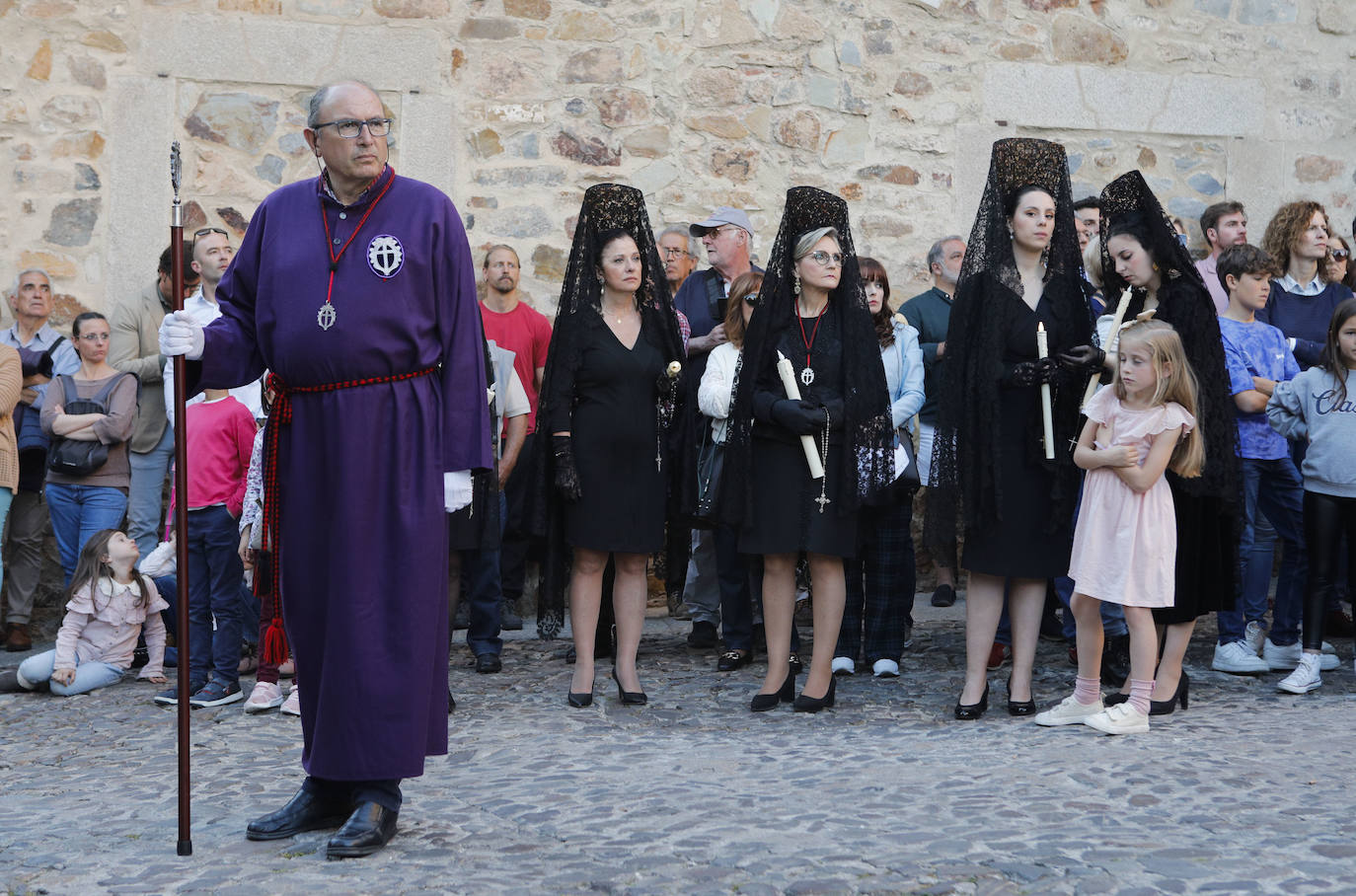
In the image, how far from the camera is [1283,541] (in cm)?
643

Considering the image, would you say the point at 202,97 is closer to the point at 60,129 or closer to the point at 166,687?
the point at 60,129

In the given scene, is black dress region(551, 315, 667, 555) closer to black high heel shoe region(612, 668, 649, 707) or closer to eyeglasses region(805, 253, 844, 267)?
black high heel shoe region(612, 668, 649, 707)

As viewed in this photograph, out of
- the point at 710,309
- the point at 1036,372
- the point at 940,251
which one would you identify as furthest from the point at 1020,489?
the point at 940,251

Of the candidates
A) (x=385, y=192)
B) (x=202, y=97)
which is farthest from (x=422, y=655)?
(x=202, y=97)

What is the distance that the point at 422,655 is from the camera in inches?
146

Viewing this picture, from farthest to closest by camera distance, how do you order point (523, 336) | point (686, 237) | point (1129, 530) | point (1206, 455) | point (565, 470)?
point (686, 237) → point (523, 336) → point (565, 470) → point (1206, 455) → point (1129, 530)

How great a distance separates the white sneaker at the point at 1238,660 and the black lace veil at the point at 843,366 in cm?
180

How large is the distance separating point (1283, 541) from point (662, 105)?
4.01 meters

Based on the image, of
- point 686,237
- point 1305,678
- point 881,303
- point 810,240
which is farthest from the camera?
point 686,237

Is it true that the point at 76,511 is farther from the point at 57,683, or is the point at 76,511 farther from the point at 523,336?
the point at 523,336

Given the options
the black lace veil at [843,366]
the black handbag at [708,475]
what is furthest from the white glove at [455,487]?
the black handbag at [708,475]

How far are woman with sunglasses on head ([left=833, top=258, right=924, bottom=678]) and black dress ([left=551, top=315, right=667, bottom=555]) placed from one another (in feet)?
3.45

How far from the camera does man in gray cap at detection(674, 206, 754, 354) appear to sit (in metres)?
7.01

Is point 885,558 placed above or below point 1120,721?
above
